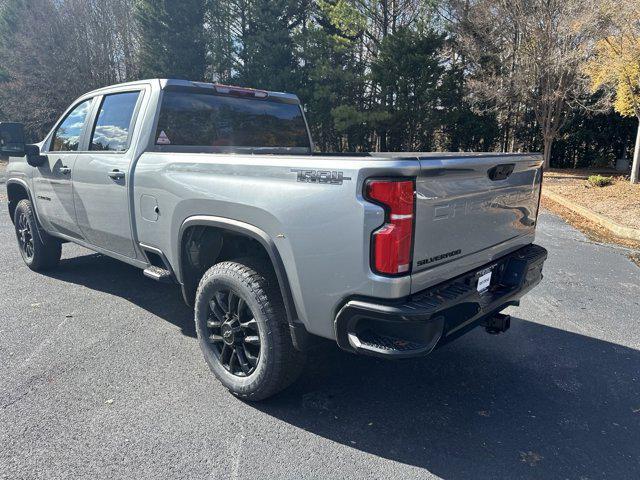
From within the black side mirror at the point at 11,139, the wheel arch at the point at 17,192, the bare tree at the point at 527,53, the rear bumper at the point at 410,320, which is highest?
the bare tree at the point at 527,53

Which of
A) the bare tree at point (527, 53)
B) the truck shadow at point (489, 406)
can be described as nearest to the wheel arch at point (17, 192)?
the truck shadow at point (489, 406)

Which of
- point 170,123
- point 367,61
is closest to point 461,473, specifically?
point 170,123

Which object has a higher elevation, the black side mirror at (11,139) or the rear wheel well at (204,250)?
the black side mirror at (11,139)

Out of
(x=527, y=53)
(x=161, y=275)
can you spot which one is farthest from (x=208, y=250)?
(x=527, y=53)

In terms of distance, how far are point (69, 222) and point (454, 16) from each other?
22.9m

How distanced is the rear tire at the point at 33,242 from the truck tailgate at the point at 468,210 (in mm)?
4718

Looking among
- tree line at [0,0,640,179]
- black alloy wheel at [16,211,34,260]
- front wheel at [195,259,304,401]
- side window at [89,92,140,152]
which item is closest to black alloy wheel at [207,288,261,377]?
front wheel at [195,259,304,401]

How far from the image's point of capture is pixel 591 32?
14.7m

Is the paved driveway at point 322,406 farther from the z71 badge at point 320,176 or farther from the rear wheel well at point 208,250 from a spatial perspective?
the z71 badge at point 320,176

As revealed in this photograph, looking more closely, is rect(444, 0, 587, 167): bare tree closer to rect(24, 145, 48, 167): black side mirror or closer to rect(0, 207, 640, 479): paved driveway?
rect(0, 207, 640, 479): paved driveway

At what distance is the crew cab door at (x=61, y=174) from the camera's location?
443 cm

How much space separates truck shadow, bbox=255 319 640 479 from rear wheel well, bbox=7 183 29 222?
426cm

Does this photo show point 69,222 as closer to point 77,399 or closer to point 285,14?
point 77,399

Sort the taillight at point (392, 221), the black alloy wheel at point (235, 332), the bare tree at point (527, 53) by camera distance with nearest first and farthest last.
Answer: the taillight at point (392, 221), the black alloy wheel at point (235, 332), the bare tree at point (527, 53)
